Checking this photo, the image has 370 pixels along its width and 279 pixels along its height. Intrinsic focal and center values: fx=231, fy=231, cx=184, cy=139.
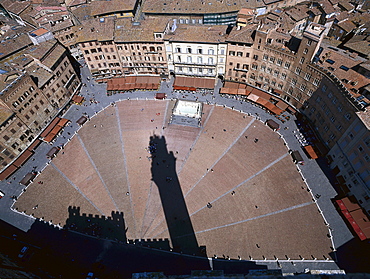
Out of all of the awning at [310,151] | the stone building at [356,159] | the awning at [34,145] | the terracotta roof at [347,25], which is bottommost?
the stone building at [356,159]

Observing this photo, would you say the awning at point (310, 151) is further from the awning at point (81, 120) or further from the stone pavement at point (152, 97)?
the awning at point (81, 120)

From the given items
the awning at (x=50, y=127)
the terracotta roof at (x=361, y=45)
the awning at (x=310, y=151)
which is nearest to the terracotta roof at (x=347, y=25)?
the terracotta roof at (x=361, y=45)

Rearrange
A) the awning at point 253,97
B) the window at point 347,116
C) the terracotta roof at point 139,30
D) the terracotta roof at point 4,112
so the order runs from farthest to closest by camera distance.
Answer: the terracotta roof at point 139,30
the awning at point 253,97
the terracotta roof at point 4,112
the window at point 347,116

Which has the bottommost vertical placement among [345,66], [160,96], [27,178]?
[27,178]

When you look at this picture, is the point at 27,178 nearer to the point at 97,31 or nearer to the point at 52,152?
the point at 52,152

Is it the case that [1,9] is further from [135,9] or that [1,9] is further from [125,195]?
[125,195]

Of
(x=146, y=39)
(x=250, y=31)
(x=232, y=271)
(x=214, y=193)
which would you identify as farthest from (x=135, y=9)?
(x=232, y=271)

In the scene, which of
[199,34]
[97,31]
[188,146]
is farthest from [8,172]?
[199,34]
